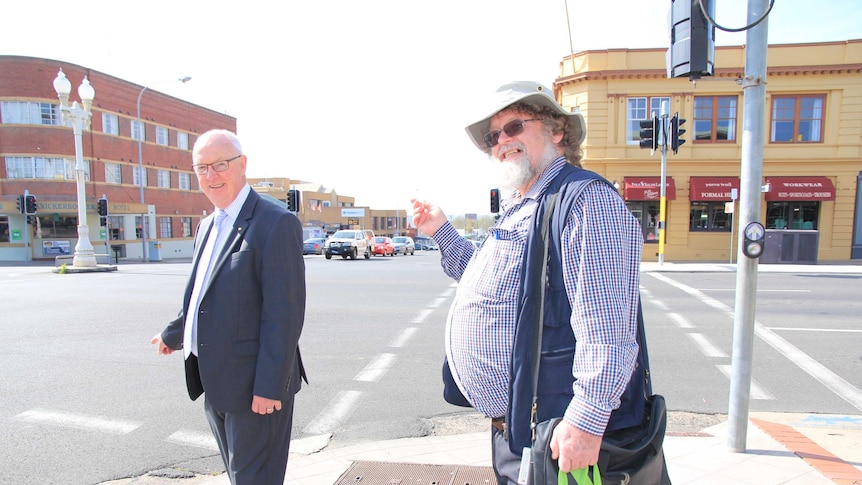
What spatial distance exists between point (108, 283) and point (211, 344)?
14.3m

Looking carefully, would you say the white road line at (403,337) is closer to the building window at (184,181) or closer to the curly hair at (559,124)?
the curly hair at (559,124)

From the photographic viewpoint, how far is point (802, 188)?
2091 cm

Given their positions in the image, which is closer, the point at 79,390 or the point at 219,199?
the point at 219,199

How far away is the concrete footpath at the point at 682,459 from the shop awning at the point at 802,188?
21118mm

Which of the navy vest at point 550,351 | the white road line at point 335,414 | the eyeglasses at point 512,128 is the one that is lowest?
the white road line at point 335,414

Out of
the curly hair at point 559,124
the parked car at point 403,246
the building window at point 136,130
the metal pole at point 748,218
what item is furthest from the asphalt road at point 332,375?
the building window at point 136,130

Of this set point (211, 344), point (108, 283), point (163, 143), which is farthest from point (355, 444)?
point (163, 143)

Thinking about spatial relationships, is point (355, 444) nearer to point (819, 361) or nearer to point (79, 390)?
point (79, 390)

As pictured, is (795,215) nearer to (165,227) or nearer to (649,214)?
(649,214)

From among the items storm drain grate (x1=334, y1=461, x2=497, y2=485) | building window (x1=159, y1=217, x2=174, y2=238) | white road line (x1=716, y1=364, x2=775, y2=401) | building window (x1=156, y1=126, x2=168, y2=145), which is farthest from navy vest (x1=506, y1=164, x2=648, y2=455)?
building window (x1=156, y1=126, x2=168, y2=145)

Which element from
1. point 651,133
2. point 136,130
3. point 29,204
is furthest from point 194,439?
point 136,130

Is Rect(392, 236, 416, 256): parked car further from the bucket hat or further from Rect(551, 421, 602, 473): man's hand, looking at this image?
Rect(551, 421, 602, 473): man's hand

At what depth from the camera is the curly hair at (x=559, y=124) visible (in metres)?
1.90

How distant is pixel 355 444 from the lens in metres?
3.70
